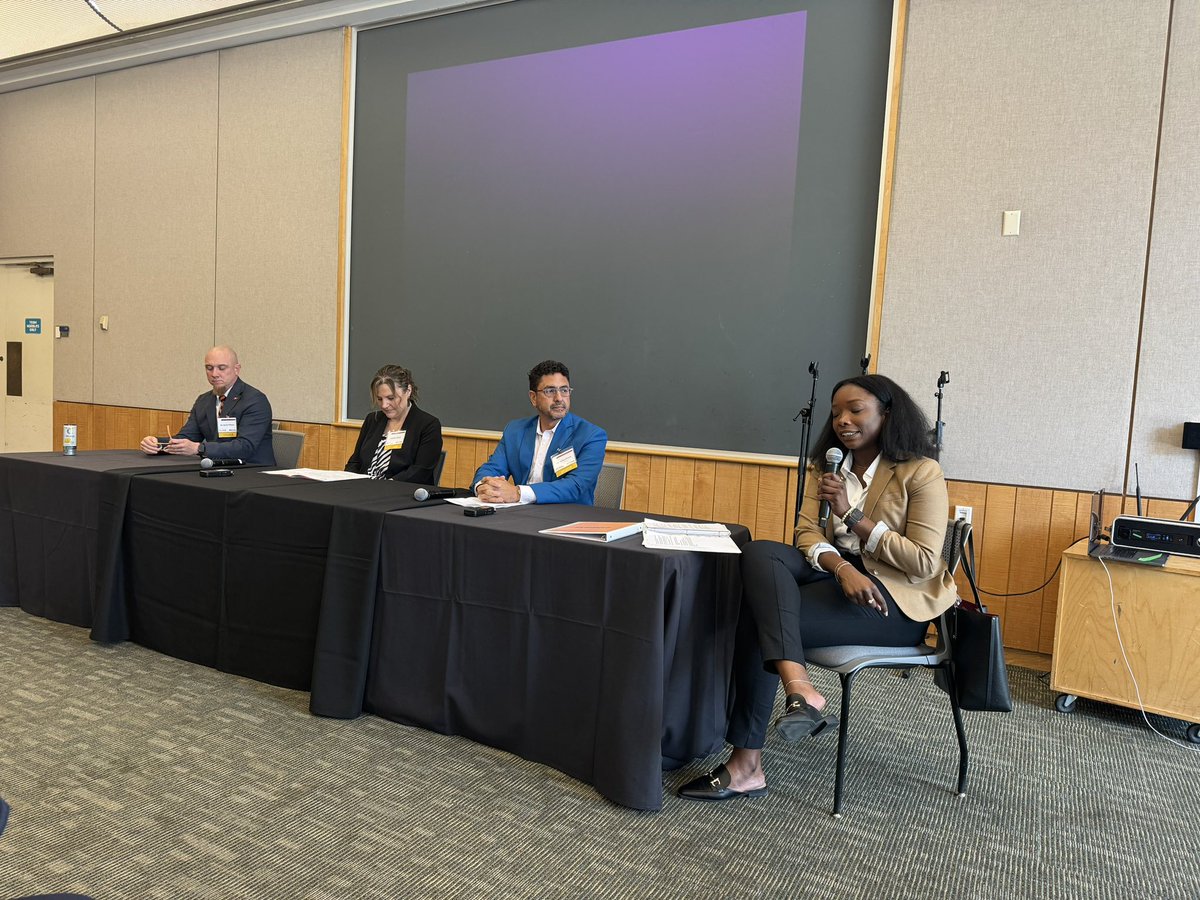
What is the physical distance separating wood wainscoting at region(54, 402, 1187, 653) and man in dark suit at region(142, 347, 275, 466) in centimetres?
107

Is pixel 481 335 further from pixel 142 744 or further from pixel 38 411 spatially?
pixel 38 411

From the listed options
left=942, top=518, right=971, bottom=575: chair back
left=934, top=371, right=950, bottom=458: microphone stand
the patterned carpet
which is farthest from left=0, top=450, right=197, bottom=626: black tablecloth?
left=934, top=371, right=950, bottom=458: microphone stand

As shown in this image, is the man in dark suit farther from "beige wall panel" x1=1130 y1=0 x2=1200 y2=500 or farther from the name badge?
"beige wall panel" x1=1130 y1=0 x2=1200 y2=500

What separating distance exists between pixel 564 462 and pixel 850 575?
1.28 m

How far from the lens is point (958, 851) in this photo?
2.00 metres

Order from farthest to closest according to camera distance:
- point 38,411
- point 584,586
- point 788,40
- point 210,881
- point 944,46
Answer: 1. point 38,411
2. point 788,40
3. point 944,46
4. point 584,586
5. point 210,881

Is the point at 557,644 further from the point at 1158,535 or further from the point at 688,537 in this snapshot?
the point at 1158,535

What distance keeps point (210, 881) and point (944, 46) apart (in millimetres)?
4052

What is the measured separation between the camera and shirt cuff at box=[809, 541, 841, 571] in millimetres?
2342

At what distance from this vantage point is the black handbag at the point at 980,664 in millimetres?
2129

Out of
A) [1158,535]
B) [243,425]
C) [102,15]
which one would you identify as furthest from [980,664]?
[102,15]

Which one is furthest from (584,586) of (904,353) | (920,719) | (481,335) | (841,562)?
(481,335)

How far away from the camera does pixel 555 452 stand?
3230mm

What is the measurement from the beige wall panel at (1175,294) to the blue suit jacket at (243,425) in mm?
4019
